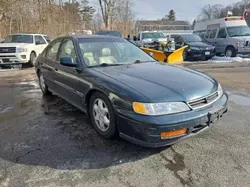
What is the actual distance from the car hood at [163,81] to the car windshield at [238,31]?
1251 cm

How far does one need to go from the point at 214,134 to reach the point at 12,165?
279 centimetres

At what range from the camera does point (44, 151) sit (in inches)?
131

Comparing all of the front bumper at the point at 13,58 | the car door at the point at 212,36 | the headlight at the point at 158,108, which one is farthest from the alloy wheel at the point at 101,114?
the car door at the point at 212,36

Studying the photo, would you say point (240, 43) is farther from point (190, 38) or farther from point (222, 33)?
point (190, 38)

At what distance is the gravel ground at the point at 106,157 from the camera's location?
268cm

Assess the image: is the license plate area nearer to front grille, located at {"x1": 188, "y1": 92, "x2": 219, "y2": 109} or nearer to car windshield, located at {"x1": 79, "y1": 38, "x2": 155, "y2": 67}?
front grille, located at {"x1": 188, "y1": 92, "x2": 219, "y2": 109}

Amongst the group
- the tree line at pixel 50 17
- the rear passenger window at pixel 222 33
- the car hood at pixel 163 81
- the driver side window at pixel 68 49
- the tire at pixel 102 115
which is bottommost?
the tire at pixel 102 115

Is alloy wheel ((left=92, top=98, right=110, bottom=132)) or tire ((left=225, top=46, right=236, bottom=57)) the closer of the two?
alloy wheel ((left=92, top=98, right=110, bottom=132))

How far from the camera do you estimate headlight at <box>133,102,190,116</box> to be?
2859 millimetres

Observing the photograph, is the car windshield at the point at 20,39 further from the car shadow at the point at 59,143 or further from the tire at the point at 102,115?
the tire at the point at 102,115

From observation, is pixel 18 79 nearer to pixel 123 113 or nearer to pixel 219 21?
Result: pixel 123 113

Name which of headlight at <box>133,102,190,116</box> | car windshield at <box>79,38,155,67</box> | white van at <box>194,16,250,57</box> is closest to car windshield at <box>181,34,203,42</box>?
white van at <box>194,16,250,57</box>

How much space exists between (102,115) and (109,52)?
52.1 inches

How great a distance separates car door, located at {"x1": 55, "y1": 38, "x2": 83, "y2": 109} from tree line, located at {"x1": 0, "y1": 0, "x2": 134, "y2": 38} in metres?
18.1
